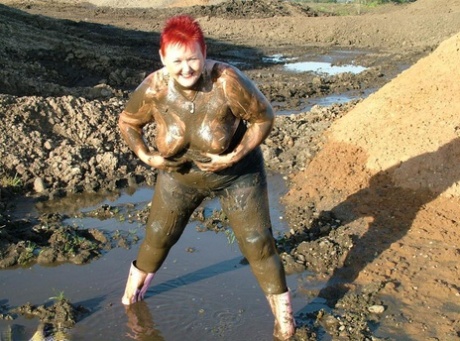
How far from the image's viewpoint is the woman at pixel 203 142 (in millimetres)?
3459

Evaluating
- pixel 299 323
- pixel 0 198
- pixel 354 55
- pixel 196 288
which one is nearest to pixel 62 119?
pixel 0 198

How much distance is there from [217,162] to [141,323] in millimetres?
1511

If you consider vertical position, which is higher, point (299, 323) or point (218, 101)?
point (218, 101)

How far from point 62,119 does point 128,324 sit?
14.3ft

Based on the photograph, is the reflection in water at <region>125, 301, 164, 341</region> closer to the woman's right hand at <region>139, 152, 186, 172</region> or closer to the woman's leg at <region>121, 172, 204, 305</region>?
the woman's leg at <region>121, 172, 204, 305</region>

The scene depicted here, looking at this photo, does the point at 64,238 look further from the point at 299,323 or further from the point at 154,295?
the point at 299,323

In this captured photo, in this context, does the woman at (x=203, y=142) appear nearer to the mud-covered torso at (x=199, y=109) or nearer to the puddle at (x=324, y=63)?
the mud-covered torso at (x=199, y=109)

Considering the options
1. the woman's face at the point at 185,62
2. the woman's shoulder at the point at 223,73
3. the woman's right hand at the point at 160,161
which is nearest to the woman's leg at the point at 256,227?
the woman's right hand at the point at 160,161

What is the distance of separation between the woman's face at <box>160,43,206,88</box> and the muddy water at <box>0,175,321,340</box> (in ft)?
6.15

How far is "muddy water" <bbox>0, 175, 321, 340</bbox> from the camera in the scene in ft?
14.6

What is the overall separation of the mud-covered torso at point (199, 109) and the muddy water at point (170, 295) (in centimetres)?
A: 138

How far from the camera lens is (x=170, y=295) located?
4.92 m

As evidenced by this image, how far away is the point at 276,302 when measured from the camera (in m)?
4.04

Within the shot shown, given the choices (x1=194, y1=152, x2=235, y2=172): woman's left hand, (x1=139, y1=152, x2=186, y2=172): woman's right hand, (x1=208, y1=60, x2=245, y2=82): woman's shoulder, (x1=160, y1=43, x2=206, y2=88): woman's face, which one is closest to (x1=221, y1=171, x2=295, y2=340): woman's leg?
(x1=194, y1=152, x2=235, y2=172): woman's left hand
